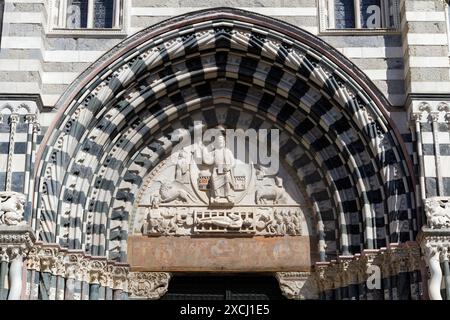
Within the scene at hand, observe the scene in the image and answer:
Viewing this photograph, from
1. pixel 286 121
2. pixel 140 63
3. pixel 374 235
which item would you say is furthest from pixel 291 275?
pixel 140 63

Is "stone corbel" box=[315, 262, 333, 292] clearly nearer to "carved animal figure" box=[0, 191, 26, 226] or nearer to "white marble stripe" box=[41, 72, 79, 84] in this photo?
"carved animal figure" box=[0, 191, 26, 226]

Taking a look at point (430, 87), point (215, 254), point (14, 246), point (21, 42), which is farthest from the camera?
point (215, 254)

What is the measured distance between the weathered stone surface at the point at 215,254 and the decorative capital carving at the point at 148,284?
0.08 metres

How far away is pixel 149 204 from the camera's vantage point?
42.0 ft

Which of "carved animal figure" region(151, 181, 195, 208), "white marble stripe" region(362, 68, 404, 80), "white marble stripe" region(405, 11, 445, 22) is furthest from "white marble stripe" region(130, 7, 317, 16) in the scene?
"carved animal figure" region(151, 181, 195, 208)

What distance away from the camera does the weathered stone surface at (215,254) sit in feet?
40.8

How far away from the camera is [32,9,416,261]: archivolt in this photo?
1191 centimetres

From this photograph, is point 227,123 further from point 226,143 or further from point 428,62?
point 428,62

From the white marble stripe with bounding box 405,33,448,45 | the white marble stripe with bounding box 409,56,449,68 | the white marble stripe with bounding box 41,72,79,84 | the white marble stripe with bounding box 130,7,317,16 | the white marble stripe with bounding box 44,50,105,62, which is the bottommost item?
the white marble stripe with bounding box 41,72,79,84

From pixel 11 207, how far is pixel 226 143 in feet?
11.5

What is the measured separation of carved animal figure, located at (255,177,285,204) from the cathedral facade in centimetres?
2

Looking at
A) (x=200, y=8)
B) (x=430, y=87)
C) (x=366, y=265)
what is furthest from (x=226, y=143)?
(x=430, y=87)

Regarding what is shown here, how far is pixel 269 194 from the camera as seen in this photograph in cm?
1284

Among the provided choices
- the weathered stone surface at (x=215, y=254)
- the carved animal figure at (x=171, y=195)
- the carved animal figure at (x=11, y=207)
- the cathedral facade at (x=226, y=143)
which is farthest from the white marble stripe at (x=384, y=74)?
the carved animal figure at (x=11, y=207)
